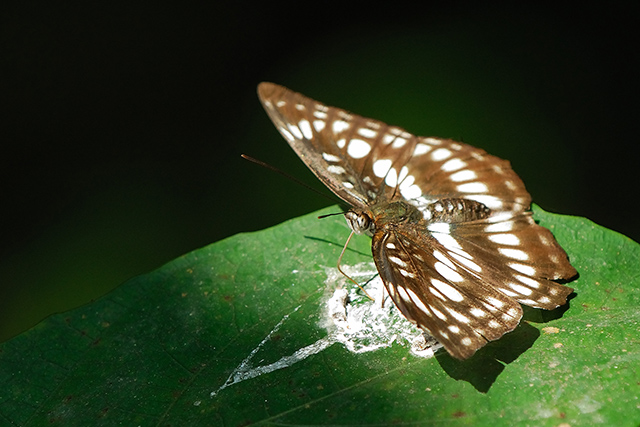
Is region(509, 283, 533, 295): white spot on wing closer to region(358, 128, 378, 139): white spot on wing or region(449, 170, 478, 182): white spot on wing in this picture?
region(449, 170, 478, 182): white spot on wing

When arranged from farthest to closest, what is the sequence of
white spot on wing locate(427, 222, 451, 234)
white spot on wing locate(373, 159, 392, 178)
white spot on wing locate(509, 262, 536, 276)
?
white spot on wing locate(373, 159, 392, 178) → white spot on wing locate(427, 222, 451, 234) → white spot on wing locate(509, 262, 536, 276)

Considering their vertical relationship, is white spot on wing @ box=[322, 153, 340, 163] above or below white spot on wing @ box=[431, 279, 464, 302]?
above

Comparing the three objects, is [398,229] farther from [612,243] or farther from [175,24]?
[175,24]

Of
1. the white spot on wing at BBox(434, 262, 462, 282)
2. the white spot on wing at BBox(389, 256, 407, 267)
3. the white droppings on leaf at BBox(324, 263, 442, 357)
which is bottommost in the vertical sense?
the white droppings on leaf at BBox(324, 263, 442, 357)

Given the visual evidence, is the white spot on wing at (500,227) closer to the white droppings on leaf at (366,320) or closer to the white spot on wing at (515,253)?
the white spot on wing at (515,253)

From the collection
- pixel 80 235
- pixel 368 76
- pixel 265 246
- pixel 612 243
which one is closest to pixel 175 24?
pixel 368 76

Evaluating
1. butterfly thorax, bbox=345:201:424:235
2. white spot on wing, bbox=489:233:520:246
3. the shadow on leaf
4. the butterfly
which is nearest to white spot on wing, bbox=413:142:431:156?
the butterfly

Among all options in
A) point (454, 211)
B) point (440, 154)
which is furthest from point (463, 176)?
point (454, 211)

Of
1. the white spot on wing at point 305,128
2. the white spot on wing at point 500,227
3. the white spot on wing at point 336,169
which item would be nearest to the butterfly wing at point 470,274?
the white spot on wing at point 500,227
